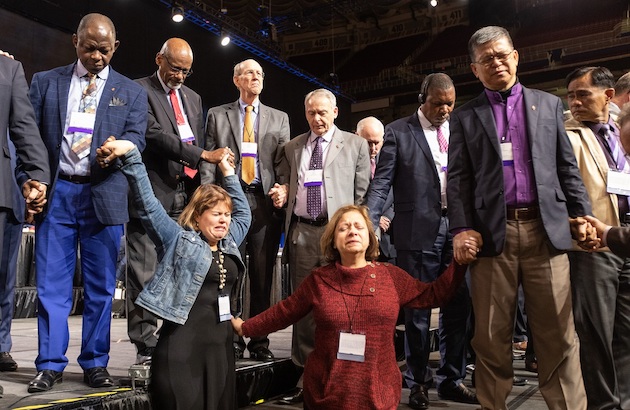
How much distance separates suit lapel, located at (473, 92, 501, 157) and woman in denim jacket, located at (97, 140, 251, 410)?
1.10m

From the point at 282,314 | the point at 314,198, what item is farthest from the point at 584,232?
the point at 314,198

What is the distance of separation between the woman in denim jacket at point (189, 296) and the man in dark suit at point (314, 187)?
0.74m

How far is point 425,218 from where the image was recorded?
305 centimetres

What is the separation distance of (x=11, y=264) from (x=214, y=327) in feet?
5.19

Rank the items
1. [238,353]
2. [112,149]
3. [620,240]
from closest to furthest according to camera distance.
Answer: [620,240] → [112,149] → [238,353]

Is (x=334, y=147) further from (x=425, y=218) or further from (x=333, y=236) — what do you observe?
(x=333, y=236)

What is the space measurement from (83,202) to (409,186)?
5.31 ft

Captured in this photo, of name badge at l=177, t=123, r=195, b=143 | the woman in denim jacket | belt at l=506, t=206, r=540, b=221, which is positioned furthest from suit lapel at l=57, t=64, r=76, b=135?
belt at l=506, t=206, r=540, b=221

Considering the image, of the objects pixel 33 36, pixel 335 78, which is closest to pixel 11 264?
pixel 33 36

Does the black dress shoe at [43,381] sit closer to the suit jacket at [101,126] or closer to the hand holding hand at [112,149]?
the suit jacket at [101,126]

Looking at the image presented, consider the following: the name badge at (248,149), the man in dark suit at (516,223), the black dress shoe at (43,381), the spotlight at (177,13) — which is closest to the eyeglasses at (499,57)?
the man in dark suit at (516,223)

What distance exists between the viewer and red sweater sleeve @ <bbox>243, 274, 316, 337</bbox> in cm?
245

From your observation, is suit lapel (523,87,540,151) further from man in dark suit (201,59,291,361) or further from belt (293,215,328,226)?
man in dark suit (201,59,291,361)

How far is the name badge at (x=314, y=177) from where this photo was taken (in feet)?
10.4
